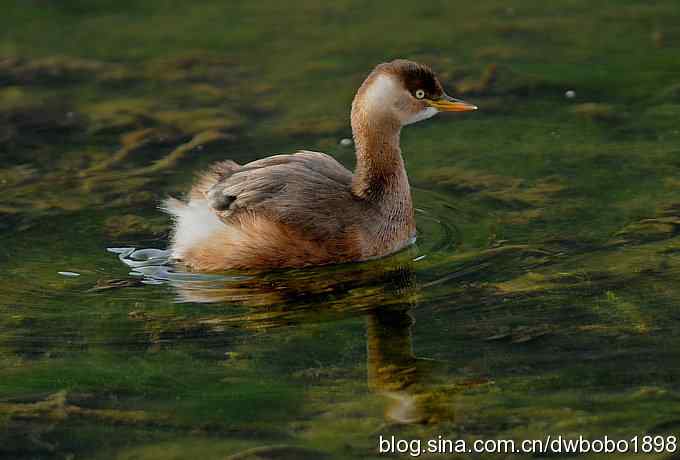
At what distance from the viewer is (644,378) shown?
5.41 meters

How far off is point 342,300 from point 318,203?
0.74 m

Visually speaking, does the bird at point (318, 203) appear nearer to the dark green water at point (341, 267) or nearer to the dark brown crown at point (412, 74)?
the dark brown crown at point (412, 74)

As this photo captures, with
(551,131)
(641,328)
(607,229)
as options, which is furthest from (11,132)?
(641,328)

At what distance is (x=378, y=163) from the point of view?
296 inches

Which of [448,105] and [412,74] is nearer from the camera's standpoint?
[412,74]

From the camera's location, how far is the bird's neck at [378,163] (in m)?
7.48

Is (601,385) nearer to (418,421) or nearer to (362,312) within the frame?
(418,421)

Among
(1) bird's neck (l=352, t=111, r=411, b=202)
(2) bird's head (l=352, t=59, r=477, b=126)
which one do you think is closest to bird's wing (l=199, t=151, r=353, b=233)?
(1) bird's neck (l=352, t=111, r=411, b=202)

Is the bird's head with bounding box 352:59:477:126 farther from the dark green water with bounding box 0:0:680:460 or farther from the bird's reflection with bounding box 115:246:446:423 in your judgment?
the bird's reflection with bounding box 115:246:446:423

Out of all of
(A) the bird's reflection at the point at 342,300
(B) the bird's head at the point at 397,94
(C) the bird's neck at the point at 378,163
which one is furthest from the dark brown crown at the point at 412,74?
(A) the bird's reflection at the point at 342,300

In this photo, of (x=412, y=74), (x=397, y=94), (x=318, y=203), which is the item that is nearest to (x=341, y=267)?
(x=318, y=203)

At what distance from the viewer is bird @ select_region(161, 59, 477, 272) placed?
23.4 ft

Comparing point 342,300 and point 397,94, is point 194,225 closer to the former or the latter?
point 342,300

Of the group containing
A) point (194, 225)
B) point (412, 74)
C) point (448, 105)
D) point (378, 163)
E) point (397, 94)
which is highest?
point (412, 74)
